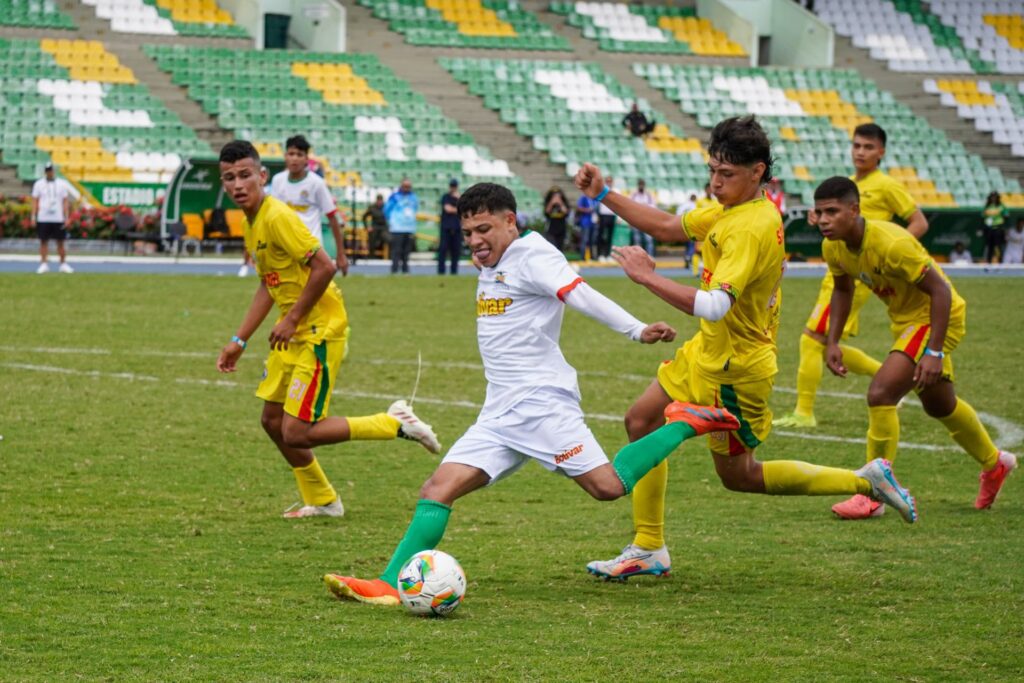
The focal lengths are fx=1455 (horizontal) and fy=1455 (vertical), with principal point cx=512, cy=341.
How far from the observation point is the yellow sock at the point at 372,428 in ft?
26.1

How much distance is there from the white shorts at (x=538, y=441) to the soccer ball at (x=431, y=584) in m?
0.44

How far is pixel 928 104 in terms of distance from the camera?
46.3 metres

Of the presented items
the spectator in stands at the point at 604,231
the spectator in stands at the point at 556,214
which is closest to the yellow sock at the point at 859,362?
the spectator in stands at the point at 556,214

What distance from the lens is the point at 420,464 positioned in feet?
31.7

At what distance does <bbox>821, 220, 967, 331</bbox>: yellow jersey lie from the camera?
25.3 feet

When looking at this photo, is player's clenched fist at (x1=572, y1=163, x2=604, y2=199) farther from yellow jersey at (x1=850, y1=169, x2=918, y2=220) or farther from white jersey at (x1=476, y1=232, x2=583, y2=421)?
yellow jersey at (x1=850, y1=169, x2=918, y2=220)

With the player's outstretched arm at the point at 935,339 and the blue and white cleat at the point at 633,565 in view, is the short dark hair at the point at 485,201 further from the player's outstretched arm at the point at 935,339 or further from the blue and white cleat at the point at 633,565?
the player's outstretched arm at the point at 935,339

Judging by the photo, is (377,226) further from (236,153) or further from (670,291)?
(670,291)

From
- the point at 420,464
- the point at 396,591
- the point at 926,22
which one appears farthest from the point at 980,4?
the point at 396,591

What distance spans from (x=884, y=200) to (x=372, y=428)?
4450 mm

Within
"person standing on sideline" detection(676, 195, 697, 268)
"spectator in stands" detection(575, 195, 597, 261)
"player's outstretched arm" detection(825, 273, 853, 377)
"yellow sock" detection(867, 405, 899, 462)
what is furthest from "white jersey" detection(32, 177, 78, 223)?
"yellow sock" detection(867, 405, 899, 462)

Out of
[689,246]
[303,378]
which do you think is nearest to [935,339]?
[303,378]

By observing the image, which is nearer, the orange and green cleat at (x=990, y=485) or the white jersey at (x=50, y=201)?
the orange and green cleat at (x=990, y=485)

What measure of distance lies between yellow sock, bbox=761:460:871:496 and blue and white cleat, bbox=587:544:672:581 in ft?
1.96
